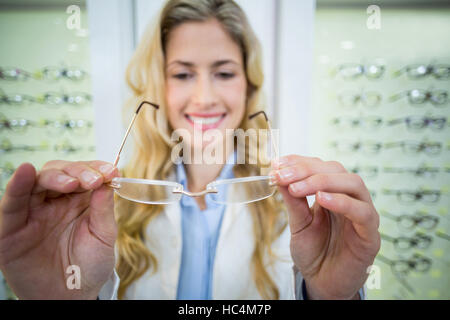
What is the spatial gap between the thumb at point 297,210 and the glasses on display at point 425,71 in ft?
2.06

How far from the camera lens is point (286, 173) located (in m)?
0.44

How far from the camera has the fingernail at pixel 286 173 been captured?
0.44 m

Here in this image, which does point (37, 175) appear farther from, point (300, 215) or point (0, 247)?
point (300, 215)

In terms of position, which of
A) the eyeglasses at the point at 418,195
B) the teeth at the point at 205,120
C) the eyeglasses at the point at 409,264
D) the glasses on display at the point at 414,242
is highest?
the teeth at the point at 205,120

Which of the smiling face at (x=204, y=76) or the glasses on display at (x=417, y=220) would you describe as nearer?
the smiling face at (x=204, y=76)

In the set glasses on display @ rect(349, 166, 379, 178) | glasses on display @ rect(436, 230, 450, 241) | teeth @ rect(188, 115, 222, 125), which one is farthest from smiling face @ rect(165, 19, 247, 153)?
glasses on display @ rect(436, 230, 450, 241)

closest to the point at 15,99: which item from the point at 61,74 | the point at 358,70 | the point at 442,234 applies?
the point at 61,74

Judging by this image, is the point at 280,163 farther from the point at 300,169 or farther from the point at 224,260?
the point at 224,260

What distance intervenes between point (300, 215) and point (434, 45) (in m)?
0.78

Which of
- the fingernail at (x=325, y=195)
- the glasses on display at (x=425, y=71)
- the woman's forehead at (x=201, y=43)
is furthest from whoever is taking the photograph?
the glasses on display at (x=425, y=71)

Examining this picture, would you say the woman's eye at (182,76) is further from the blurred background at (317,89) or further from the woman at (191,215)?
the blurred background at (317,89)

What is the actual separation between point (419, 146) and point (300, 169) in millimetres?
701

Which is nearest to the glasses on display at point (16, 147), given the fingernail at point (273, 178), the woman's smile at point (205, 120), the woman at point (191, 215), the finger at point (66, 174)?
the woman at point (191, 215)

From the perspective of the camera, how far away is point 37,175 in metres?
0.45
